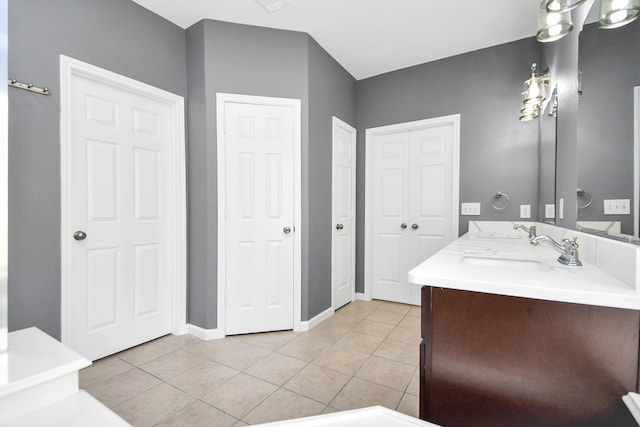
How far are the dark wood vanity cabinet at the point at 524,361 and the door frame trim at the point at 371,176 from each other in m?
2.16

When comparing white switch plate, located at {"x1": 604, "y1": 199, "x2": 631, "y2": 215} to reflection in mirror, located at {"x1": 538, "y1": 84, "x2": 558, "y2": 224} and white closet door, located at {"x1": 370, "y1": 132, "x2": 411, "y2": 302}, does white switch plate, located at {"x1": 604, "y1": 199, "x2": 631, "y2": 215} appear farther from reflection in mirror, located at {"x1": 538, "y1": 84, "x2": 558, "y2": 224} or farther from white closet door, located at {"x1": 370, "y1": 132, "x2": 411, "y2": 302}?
white closet door, located at {"x1": 370, "y1": 132, "x2": 411, "y2": 302}

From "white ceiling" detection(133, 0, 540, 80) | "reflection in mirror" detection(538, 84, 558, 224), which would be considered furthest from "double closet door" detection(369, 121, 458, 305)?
"white ceiling" detection(133, 0, 540, 80)

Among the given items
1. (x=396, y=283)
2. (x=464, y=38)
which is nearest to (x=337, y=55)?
(x=464, y=38)

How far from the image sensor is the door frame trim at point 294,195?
93.2 inches

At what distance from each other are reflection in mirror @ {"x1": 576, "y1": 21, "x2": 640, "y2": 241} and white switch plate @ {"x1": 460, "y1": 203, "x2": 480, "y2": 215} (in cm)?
138

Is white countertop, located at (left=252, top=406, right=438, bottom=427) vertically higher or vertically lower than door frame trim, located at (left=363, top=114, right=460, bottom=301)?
lower

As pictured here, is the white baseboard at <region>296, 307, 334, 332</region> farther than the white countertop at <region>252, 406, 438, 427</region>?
Yes

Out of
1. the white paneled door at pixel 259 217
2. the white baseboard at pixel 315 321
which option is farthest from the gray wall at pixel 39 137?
the white baseboard at pixel 315 321

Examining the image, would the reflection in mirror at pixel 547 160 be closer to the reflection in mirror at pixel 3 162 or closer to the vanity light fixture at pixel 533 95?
the vanity light fixture at pixel 533 95

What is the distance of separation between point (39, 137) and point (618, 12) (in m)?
2.76

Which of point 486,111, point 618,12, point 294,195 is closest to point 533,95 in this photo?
point 486,111

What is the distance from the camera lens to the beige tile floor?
59.4 inches

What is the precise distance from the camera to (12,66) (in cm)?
155

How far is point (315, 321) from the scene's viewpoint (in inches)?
104
